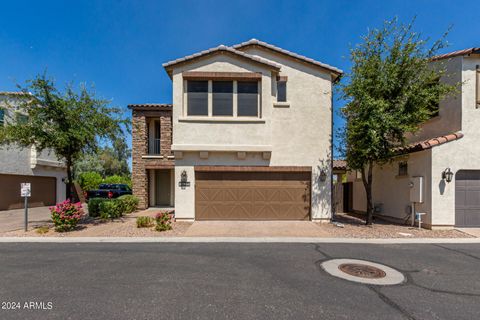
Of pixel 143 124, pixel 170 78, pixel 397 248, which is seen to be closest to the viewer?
pixel 397 248

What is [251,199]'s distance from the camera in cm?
1151

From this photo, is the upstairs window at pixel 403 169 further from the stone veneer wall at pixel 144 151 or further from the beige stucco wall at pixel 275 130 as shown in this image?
the stone veneer wall at pixel 144 151

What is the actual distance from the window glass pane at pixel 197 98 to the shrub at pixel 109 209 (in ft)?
20.1

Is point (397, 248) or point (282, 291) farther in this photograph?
point (397, 248)

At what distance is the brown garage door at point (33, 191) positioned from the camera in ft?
53.6

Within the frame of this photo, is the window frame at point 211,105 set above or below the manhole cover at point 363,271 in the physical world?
above

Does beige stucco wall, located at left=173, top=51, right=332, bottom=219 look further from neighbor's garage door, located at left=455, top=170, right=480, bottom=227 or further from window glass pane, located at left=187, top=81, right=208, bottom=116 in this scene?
neighbor's garage door, located at left=455, top=170, right=480, bottom=227

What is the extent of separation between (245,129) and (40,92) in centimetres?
889

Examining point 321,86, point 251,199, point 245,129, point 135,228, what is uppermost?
point 321,86

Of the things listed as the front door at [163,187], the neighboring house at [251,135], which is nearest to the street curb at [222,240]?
the neighboring house at [251,135]

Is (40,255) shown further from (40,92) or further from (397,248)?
(397,248)

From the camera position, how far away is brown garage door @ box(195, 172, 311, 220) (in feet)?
37.6

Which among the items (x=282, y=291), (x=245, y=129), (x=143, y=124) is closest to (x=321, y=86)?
(x=245, y=129)

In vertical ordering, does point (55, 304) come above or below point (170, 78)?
below
